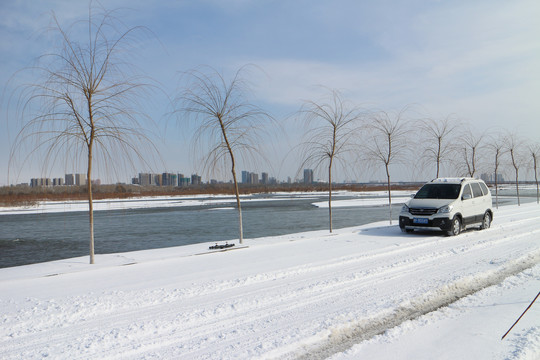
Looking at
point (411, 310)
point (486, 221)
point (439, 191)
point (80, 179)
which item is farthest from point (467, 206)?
point (80, 179)

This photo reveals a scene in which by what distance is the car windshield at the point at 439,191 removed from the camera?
1457 cm

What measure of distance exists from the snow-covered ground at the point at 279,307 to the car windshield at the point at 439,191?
4467 mm

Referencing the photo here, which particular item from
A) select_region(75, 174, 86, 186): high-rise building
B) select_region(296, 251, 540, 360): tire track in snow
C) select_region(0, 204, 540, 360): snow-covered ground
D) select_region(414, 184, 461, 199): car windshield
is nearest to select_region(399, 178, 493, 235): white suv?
select_region(414, 184, 461, 199): car windshield

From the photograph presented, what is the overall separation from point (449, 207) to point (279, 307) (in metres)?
9.88

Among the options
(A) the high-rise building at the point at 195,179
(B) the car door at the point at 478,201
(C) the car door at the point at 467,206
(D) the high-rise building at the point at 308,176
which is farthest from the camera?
(D) the high-rise building at the point at 308,176

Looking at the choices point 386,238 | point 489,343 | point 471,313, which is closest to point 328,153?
point 386,238

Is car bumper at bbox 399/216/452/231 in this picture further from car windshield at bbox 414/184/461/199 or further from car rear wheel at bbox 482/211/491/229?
car rear wheel at bbox 482/211/491/229

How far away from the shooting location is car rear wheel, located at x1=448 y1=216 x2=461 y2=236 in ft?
44.5

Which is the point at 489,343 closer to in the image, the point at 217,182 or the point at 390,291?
the point at 390,291

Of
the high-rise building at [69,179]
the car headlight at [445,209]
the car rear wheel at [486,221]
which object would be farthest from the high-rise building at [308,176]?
the high-rise building at [69,179]

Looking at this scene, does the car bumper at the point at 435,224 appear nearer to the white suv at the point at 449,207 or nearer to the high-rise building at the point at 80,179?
the white suv at the point at 449,207

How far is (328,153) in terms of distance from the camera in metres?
15.8

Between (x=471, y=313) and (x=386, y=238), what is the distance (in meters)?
7.74

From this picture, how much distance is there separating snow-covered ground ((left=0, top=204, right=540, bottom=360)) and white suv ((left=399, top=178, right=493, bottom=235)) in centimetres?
341
